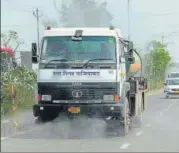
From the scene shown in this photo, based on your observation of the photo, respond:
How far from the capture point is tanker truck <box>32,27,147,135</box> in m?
12.8

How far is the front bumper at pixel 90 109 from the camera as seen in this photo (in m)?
12.7

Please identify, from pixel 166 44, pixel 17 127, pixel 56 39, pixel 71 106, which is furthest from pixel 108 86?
pixel 166 44

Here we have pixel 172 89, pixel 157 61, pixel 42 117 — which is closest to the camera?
pixel 42 117

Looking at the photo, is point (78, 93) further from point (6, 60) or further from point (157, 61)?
point (157, 61)

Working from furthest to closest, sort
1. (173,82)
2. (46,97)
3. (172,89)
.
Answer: (173,82), (172,89), (46,97)

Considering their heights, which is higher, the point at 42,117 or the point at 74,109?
the point at 74,109

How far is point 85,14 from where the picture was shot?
90.1 feet

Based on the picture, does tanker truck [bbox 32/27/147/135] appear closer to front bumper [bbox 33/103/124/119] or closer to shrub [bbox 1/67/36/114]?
front bumper [bbox 33/103/124/119]

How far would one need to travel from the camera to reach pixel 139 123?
16.2 meters

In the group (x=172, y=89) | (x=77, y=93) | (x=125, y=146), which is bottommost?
(x=125, y=146)

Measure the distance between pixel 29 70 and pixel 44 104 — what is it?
9.51 m

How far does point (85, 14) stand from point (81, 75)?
15.1 metres

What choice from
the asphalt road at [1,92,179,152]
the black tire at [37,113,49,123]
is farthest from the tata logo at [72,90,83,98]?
the black tire at [37,113,49,123]

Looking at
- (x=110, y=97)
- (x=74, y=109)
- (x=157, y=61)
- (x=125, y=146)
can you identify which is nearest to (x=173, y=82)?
(x=110, y=97)
